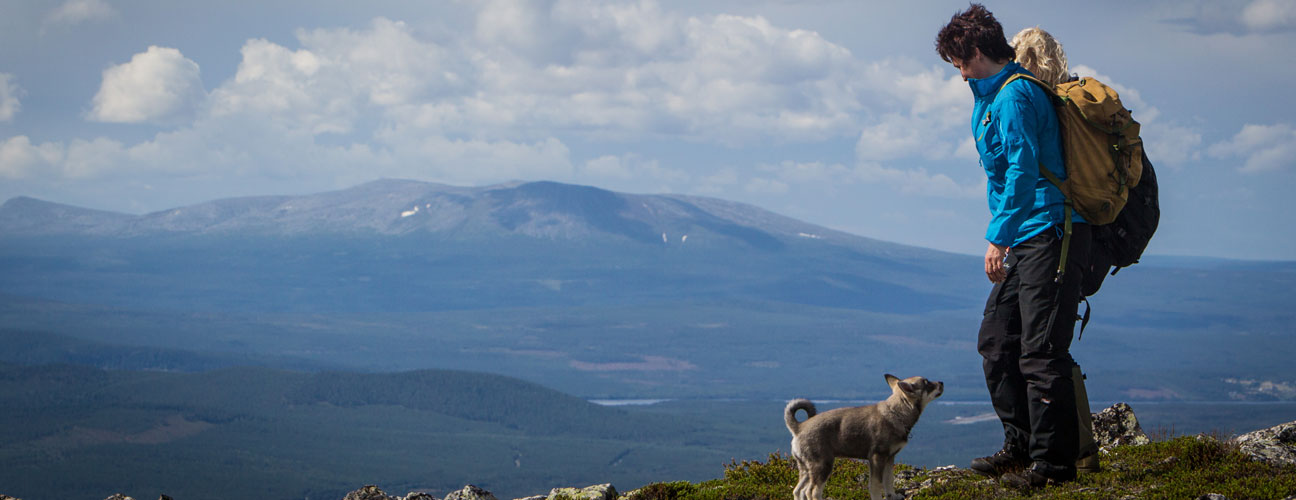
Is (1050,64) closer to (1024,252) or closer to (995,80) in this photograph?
(995,80)

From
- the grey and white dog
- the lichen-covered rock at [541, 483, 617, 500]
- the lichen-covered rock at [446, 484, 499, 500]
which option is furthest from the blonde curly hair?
the lichen-covered rock at [446, 484, 499, 500]

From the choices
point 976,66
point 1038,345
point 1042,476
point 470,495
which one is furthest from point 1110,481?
point 470,495

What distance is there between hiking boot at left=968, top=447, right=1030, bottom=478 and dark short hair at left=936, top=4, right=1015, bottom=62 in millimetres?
3080

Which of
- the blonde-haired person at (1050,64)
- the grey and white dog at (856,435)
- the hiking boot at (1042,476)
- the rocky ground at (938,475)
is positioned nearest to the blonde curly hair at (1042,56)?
the blonde-haired person at (1050,64)

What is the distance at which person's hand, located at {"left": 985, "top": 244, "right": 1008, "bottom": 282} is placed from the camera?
8.11m

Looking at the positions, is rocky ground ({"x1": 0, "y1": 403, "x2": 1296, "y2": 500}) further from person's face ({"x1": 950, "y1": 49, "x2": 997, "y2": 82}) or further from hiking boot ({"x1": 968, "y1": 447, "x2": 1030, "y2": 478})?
person's face ({"x1": 950, "y1": 49, "x2": 997, "y2": 82})

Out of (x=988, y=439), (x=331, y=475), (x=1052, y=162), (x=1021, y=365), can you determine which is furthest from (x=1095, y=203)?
(x=988, y=439)

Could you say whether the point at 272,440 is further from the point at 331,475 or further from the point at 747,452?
the point at 747,452

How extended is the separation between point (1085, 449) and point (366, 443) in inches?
7609

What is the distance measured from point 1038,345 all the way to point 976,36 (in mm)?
2247

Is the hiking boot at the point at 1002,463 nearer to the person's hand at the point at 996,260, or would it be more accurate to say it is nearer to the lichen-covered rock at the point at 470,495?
the person's hand at the point at 996,260

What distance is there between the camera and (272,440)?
19125 cm

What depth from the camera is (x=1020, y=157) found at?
7.60 meters

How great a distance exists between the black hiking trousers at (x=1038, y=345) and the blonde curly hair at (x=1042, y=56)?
119 centimetres
